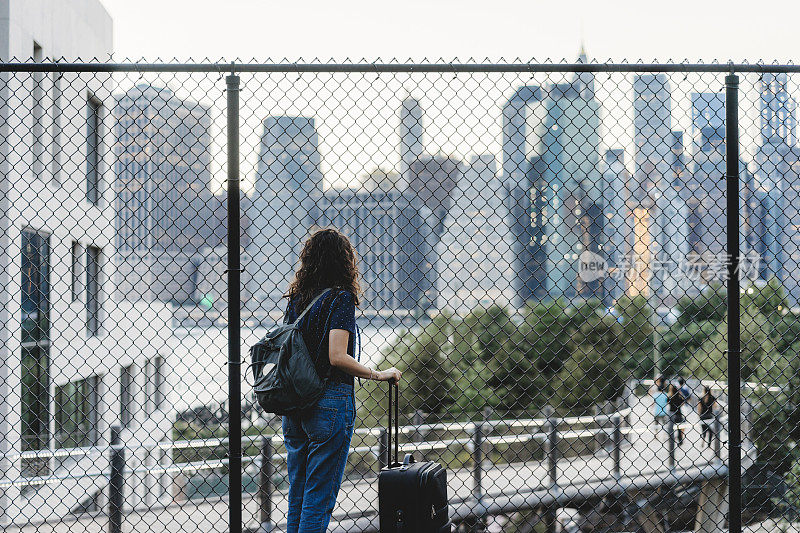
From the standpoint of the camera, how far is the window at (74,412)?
A: 17.6 metres

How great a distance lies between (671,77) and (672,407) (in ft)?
36.3

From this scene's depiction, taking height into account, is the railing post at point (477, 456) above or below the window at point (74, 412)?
above

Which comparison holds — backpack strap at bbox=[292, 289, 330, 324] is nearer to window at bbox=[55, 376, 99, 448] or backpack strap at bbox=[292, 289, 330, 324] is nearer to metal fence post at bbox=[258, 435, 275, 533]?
metal fence post at bbox=[258, 435, 275, 533]

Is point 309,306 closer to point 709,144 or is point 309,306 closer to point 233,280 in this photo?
point 233,280

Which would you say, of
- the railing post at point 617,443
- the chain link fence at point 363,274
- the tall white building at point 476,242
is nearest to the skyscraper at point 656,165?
the chain link fence at point 363,274

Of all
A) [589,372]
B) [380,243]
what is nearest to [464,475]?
[380,243]

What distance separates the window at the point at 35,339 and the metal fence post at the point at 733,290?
578 inches

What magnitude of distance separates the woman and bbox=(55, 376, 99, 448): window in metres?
15.2

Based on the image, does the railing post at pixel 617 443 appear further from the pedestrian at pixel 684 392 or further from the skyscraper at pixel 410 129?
the skyscraper at pixel 410 129

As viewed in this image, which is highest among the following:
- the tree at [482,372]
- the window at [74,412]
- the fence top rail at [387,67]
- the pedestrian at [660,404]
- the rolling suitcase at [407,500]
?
the fence top rail at [387,67]

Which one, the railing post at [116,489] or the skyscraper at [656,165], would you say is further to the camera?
the railing post at [116,489]

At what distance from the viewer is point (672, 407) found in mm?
13242

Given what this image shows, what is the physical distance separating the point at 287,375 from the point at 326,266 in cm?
50

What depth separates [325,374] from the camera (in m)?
2.85
